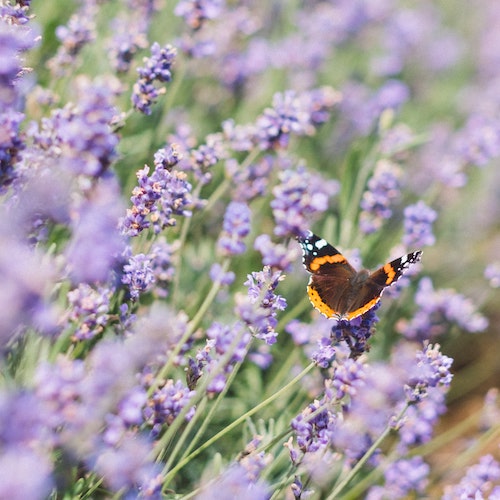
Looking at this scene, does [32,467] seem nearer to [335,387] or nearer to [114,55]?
[335,387]

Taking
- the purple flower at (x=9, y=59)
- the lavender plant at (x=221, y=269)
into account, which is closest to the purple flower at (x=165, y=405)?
the lavender plant at (x=221, y=269)

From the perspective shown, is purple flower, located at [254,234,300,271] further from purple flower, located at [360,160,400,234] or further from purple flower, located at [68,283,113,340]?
purple flower, located at [360,160,400,234]

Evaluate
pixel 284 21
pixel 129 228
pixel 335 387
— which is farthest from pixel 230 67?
pixel 335 387

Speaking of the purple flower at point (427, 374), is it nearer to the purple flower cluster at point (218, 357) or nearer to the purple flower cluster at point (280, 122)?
the purple flower cluster at point (218, 357)

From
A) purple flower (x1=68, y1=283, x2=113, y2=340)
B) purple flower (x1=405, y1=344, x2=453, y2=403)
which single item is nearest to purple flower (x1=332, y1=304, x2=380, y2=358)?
purple flower (x1=405, y1=344, x2=453, y2=403)

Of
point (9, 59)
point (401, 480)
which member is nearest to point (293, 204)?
point (9, 59)

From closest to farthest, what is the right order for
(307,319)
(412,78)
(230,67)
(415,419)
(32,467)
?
(32,467) → (415,419) → (307,319) → (230,67) → (412,78)
